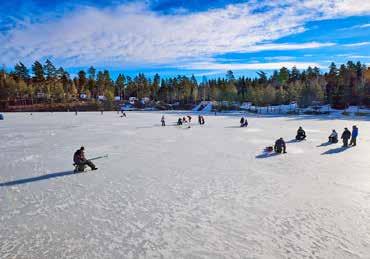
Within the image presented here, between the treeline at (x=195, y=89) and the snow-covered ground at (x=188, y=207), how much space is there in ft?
219

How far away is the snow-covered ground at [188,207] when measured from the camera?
6219 millimetres

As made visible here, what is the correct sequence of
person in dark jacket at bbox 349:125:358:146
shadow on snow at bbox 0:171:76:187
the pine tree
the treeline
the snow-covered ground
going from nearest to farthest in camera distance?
the snow-covered ground → shadow on snow at bbox 0:171:76:187 → person in dark jacket at bbox 349:125:358:146 → the treeline → the pine tree

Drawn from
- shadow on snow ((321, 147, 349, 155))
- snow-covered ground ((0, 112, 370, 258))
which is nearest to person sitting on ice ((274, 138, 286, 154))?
snow-covered ground ((0, 112, 370, 258))

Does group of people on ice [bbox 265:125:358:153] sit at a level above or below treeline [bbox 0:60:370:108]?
below

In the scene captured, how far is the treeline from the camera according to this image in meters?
75.6

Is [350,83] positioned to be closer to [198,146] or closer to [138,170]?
[198,146]

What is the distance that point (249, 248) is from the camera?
616 centimetres

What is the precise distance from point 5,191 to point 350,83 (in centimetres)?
8370

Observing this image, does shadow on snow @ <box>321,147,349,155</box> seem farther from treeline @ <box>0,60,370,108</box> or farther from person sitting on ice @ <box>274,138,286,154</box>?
treeline @ <box>0,60,370,108</box>

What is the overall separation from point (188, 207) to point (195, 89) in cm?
10989

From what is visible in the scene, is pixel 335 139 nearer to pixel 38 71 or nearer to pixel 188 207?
pixel 188 207

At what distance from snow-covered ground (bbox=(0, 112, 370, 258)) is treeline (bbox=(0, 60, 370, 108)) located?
66706mm

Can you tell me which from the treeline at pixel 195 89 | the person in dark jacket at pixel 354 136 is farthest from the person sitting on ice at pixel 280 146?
the treeline at pixel 195 89

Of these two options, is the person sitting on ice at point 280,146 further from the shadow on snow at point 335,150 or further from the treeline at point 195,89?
the treeline at point 195,89
